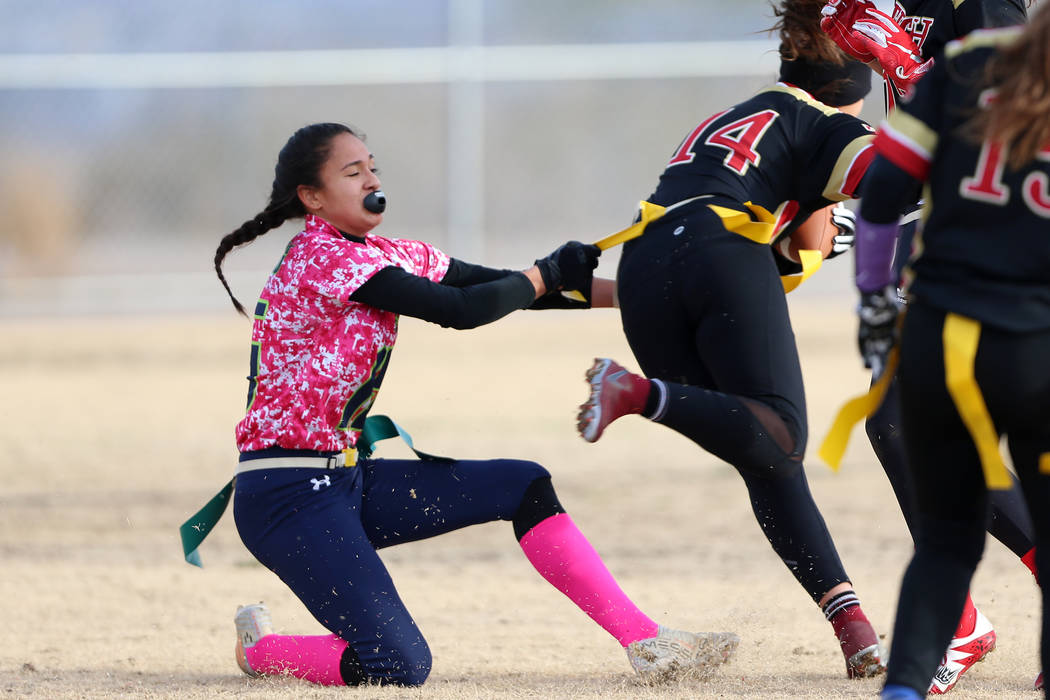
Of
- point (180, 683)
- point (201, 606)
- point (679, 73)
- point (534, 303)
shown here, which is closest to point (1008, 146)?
point (534, 303)

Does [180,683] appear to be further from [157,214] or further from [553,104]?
[553,104]

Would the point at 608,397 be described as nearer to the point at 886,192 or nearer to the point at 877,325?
the point at 877,325

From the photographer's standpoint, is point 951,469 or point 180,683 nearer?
point 951,469

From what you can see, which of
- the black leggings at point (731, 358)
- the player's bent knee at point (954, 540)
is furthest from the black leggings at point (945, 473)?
the black leggings at point (731, 358)

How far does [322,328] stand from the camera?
360 cm

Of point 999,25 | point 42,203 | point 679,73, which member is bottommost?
point 42,203

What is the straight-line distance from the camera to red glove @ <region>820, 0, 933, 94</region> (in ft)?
11.7

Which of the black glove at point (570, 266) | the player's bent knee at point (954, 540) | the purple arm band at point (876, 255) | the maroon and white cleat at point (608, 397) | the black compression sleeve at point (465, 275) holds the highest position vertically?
the purple arm band at point (876, 255)

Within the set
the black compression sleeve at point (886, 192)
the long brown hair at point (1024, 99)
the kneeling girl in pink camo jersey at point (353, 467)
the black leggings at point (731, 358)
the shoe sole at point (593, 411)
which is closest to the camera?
the long brown hair at point (1024, 99)

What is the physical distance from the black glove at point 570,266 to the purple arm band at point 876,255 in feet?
3.77

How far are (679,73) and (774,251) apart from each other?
10.2 metres

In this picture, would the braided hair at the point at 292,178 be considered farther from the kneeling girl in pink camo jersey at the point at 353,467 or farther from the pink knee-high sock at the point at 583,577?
the pink knee-high sock at the point at 583,577

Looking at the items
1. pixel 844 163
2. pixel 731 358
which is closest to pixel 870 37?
pixel 844 163

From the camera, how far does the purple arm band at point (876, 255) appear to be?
2.61 metres
